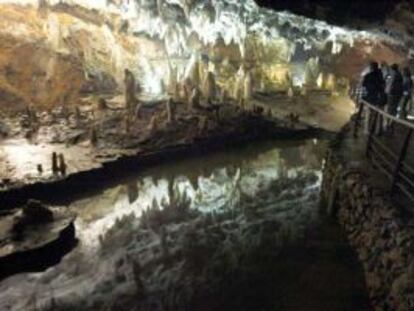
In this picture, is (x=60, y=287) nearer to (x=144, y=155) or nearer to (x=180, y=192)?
(x=180, y=192)

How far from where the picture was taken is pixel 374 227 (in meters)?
7.73

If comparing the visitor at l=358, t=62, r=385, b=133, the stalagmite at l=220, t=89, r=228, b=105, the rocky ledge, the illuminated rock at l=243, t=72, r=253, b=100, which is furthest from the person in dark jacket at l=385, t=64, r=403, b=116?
the illuminated rock at l=243, t=72, r=253, b=100

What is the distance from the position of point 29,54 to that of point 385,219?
2106 cm

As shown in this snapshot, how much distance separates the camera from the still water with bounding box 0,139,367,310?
327 inches

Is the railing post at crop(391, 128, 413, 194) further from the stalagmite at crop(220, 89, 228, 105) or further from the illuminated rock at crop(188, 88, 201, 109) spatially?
the stalagmite at crop(220, 89, 228, 105)

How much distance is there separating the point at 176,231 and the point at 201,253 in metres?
1.30

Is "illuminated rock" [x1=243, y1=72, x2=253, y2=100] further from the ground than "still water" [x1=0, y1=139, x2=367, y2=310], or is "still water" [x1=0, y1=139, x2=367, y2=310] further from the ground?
"illuminated rock" [x1=243, y1=72, x2=253, y2=100]

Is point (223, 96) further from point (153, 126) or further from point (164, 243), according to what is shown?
point (164, 243)

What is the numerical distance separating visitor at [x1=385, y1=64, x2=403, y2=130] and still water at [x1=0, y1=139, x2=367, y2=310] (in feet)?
9.91

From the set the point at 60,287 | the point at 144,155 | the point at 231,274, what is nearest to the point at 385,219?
the point at 231,274

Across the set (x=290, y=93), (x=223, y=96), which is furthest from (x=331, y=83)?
(x=223, y=96)

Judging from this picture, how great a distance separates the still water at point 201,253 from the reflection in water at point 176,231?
24 mm

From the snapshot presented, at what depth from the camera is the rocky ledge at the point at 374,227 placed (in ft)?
20.3

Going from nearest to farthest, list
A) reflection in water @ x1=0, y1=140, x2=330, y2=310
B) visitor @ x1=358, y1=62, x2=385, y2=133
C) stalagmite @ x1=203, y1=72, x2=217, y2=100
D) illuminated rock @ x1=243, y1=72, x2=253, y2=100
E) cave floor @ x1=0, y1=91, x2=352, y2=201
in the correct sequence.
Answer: reflection in water @ x1=0, y1=140, x2=330, y2=310 < visitor @ x1=358, y1=62, x2=385, y2=133 < cave floor @ x1=0, y1=91, x2=352, y2=201 < stalagmite @ x1=203, y1=72, x2=217, y2=100 < illuminated rock @ x1=243, y1=72, x2=253, y2=100
